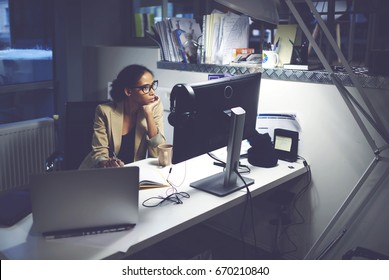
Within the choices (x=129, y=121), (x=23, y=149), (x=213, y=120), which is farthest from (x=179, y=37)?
(x=23, y=149)

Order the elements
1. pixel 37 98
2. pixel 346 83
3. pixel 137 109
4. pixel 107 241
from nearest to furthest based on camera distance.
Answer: pixel 107 241 < pixel 346 83 < pixel 137 109 < pixel 37 98

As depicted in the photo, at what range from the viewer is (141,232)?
1.46 m

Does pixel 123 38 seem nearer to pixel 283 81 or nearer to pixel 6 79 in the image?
pixel 6 79

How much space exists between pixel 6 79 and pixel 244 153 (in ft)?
6.60

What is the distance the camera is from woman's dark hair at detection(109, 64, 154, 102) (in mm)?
2324

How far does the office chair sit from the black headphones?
1078 mm

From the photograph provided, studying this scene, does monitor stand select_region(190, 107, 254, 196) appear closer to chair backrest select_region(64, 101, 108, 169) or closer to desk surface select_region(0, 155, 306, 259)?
desk surface select_region(0, 155, 306, 259)

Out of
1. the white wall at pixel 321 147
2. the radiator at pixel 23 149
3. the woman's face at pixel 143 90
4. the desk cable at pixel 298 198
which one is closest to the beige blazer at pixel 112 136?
the woman's face at pixel 143 90

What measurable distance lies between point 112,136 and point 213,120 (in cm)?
78

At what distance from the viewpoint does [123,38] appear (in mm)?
3596

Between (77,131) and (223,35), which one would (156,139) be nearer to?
(77,131)

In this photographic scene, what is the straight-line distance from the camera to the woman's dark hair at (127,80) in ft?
7.63

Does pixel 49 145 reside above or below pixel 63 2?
below
